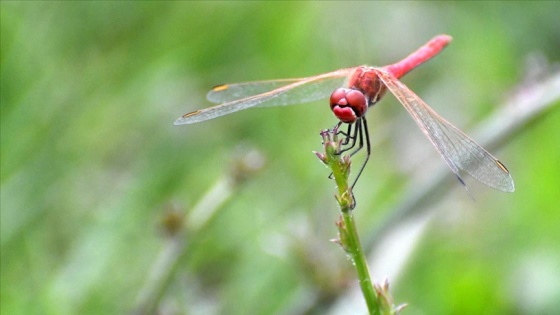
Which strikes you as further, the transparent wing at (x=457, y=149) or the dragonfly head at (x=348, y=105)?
the dragonfly head at (x=348, y=105)

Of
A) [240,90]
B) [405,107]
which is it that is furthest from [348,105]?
[240,90]

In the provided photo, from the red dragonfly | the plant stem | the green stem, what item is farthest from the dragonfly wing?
the green stem

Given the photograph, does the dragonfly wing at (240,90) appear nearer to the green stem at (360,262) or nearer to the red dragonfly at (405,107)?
the red dragonfly at (405,107)

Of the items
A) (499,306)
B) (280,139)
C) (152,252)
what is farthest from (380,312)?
(280,139)

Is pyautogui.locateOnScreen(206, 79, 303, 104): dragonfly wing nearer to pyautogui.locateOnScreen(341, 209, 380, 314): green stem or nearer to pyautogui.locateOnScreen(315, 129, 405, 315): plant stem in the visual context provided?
pyautogui.locateOnScreen(315, 129, 405, 315): plant stem

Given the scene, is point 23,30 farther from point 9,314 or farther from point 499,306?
point 499,306

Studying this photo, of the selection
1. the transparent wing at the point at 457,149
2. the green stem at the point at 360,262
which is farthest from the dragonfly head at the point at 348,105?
the green stem at the point at 360,262

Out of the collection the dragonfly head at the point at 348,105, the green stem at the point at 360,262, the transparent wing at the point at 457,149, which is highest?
the dragonfly head at the point at 348,105
